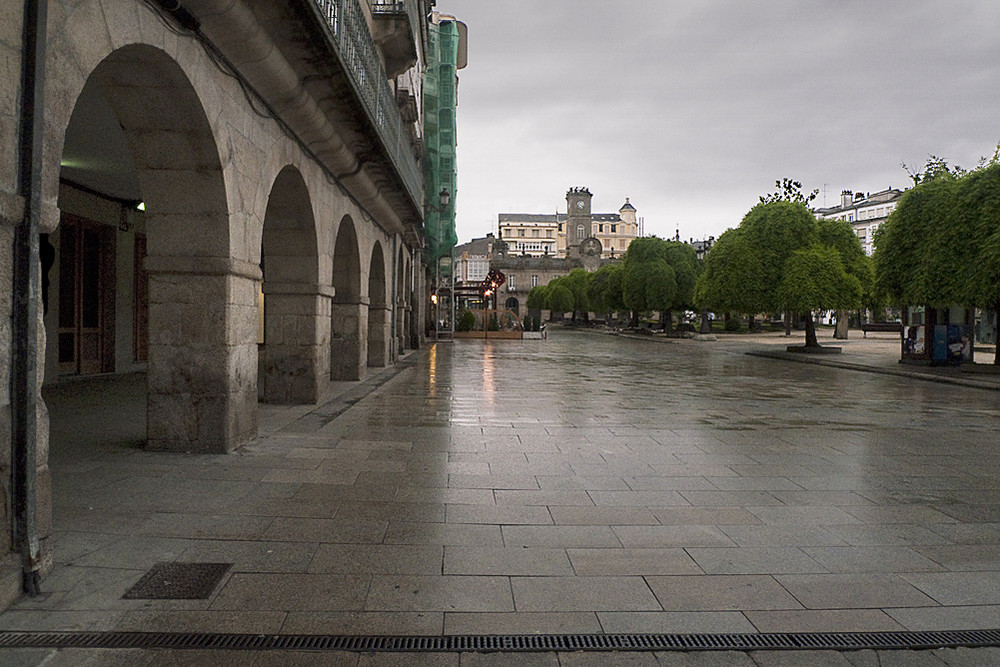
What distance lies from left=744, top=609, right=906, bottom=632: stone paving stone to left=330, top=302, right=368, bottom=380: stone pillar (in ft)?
34.8

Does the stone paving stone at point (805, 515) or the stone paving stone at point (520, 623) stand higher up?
the stone paving stone at point (520, 623)

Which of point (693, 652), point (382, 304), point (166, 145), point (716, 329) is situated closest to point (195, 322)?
point (166, 145)

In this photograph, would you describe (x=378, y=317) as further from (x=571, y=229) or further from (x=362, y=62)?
(x=571, y=229)

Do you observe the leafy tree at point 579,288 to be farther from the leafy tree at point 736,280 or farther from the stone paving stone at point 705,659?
the stone paving stone at point 705,659

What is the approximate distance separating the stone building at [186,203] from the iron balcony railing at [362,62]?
0.18 ft

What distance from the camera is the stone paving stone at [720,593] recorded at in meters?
3.38

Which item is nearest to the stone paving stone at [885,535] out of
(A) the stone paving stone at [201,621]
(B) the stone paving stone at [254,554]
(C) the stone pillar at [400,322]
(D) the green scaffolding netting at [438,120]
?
(B) the stone paving stone at [254,554]

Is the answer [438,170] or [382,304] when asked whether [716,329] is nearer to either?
[438,170]

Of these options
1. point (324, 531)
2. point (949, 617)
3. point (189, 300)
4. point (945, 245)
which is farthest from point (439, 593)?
point (945, 245)

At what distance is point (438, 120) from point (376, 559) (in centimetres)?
2593

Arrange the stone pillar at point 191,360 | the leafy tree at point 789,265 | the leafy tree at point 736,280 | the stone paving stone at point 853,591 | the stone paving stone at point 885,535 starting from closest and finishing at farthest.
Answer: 1. the stone paving stone at point 853,591
2. the stone paving stone at point 885,535
3. the stone pillar at point 191,360
4. the leafy tree at point 789,265
5. the leafy tree at point 736,280

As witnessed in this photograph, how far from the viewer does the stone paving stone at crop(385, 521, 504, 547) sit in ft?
13.9

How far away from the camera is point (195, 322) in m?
6.45

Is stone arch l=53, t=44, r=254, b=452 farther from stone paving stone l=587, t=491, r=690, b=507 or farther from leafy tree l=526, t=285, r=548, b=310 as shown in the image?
leafy tree l=526, t=285, r=548, b=310
